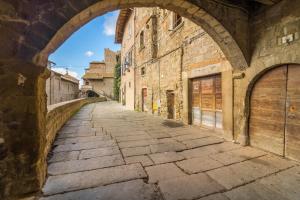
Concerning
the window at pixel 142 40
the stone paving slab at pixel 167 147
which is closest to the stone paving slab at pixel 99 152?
the stone paving slab at pixel 167 147

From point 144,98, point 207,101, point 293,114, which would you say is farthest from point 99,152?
point 144,98

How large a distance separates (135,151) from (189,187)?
5.35ft

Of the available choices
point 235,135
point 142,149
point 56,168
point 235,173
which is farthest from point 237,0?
point 56,168

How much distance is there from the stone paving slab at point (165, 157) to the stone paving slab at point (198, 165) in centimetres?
19

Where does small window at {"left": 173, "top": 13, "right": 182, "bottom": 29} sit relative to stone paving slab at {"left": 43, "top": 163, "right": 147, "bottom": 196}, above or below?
above

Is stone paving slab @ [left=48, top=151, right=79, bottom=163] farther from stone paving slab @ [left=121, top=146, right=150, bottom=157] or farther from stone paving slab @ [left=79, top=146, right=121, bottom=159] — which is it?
stone paving slab @ [left=121, top=146, right=150, bottom=157]

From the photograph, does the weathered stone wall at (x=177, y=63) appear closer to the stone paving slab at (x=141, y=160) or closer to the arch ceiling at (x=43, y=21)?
the arch ceiling at (x=43, y=21)

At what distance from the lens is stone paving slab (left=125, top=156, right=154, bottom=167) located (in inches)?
118

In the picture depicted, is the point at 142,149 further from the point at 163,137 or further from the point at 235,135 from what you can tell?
the point at 235,135

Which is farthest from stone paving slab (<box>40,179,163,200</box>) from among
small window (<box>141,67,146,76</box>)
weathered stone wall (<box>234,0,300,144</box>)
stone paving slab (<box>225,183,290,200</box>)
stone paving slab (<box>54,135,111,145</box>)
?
small window (<box>141,67,146,76</box>)

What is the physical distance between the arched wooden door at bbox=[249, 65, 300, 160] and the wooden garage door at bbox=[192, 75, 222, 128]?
3.79ft

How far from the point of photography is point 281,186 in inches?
90.0

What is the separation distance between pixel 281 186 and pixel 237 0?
12.5ft

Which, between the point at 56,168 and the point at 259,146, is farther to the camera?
the point at 259,146
